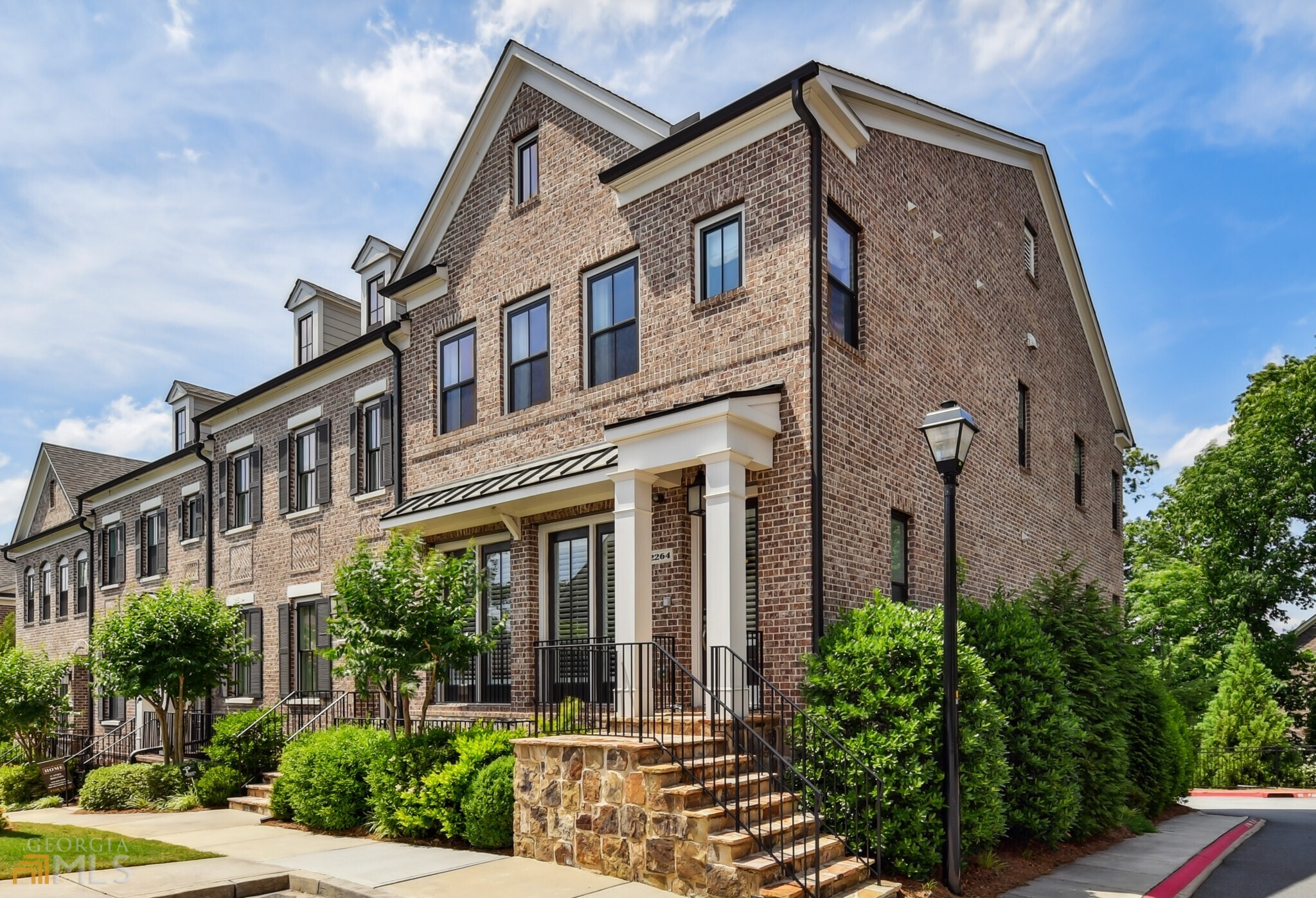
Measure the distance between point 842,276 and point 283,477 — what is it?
13087 millimetres

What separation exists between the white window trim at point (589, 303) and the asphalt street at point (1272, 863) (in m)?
8.70

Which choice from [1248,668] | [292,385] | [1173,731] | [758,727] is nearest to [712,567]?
[758,727]

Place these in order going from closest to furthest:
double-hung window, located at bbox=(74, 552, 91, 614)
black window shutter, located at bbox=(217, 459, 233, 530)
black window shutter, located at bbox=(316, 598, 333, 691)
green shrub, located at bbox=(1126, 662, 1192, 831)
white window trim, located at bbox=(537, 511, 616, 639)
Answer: white window trim, located at bbox=(537, 511, 616, 639), green shrub, located at bbox=(1126, 662, 1192, 831), black window shutter, located at bbox=(316, 598, 333, 691), black window shutter, located at bbox=(217, 459, 233, 530), double-hung window, located at bbox=(74, 552, 91, 614)

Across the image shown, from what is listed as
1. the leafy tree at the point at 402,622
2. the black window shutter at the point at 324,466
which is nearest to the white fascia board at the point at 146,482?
the black window shutter at the point at 324,466

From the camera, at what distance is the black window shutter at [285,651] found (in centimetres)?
1930

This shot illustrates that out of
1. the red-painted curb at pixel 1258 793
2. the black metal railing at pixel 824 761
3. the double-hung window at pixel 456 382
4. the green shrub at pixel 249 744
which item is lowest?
the red-painted curb at pixel 1258 793

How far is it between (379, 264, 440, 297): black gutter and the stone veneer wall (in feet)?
28.0

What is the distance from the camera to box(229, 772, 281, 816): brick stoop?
14.4m

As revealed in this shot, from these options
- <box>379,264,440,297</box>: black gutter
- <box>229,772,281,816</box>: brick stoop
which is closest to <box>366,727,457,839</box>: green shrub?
<box>229,772,281,816</box>: brick stoop

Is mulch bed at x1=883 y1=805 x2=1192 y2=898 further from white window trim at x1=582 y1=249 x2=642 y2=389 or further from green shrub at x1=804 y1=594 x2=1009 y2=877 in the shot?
white window trim at x1=582 y1=249 x2=642 y2=389

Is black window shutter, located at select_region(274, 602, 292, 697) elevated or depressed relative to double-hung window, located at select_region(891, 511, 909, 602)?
depressed

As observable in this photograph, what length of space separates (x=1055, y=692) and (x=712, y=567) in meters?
3.97

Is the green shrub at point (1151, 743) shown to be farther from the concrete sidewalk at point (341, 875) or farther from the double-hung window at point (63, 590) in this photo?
the double-hung window at point (63, 590)

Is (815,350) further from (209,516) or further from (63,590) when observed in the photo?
(63,590)
